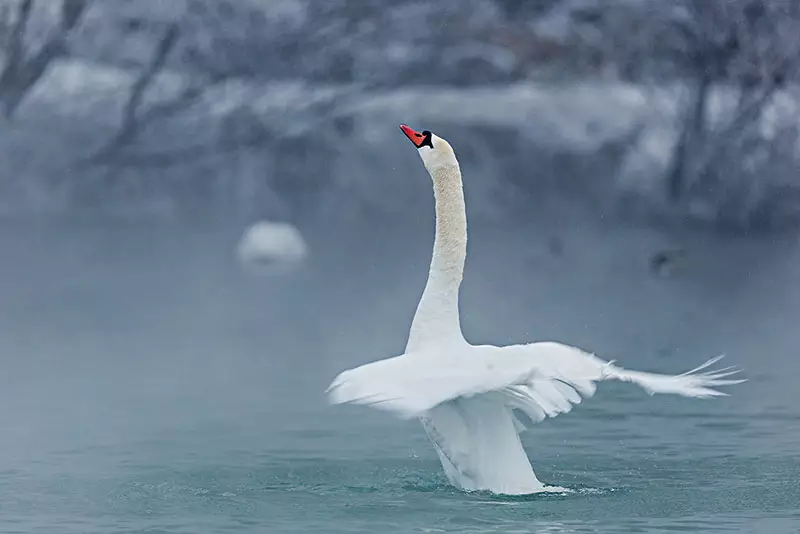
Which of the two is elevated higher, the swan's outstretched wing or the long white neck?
the long white neck

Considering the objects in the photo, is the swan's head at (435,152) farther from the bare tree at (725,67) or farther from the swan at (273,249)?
the bare tree at (725,67)

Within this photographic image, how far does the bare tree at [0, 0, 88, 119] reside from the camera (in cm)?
3741

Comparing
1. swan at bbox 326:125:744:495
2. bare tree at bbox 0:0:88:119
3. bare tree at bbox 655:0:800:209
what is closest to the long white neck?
swan at bbox 326:125:744:495

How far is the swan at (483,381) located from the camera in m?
6.87

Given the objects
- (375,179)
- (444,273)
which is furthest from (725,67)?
(444,273)

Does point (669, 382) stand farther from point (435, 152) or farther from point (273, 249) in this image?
point (273, 249)

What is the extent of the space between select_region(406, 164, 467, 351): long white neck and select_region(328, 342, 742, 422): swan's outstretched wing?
241 millimetres

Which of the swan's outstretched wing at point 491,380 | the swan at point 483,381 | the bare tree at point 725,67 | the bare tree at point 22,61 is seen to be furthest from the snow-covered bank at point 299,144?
the swan's outstretched wing at point 491,380

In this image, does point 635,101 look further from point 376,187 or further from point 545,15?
point 376,187

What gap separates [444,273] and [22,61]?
3124cm

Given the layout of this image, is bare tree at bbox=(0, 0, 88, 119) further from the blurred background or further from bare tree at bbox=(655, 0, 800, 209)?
bare tree at bbox=(655, 0, 800, 209)

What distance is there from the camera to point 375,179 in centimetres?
3716

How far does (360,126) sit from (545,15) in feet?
17.6

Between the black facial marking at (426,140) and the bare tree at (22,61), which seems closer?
the black facial marking at (426,140)
